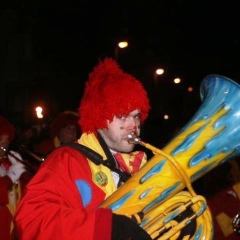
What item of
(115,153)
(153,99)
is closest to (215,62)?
(153,99)

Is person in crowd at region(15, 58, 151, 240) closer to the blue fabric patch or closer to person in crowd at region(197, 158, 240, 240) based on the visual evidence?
the blue fabric patch

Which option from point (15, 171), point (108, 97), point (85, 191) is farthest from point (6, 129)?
point (85, 191)

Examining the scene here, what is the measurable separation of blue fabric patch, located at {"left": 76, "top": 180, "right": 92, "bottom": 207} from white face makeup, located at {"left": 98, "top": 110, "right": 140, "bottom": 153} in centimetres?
36

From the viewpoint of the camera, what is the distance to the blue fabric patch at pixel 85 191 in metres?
2.64

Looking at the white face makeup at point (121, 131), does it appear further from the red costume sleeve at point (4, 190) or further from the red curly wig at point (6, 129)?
the red curly wig at point (6, 129)

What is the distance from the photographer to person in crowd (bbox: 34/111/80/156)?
6828mm

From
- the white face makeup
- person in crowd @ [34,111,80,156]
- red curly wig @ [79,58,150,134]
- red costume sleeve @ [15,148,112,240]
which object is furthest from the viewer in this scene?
person in crowd @ [34,111,80,156]

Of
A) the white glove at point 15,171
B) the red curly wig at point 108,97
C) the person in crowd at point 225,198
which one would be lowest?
the person in crowd at point 225,198

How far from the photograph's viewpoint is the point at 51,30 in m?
23.0

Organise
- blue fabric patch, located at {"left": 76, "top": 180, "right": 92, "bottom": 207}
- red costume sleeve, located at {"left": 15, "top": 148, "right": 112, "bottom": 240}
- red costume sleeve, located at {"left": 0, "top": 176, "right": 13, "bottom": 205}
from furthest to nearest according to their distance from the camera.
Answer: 1. red costume sleeve, located at {"left": 0, "top": 176, "right": 13, "bottom": 205}
2. blue fabric patch, located at {"left": 76, "top": 180, "right": 92, "bottom": 207}
3. red costume sleeve, located at {"left": 15, "top": 148, "right": 112, "bottom": 240}

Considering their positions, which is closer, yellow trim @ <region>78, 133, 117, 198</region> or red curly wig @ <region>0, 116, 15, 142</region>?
yellow trim @ <region>78, 133, 117, 198</region>

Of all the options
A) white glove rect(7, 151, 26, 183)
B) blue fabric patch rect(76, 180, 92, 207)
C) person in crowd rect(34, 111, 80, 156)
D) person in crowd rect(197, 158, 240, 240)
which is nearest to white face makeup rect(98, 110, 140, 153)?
blue fabric patch rect(76, 180, 92, 207)

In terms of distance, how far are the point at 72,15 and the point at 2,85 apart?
4.70 m

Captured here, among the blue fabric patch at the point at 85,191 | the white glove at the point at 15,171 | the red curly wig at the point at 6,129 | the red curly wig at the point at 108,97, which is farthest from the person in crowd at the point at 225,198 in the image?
the blue fabric patch at the point at 85,191
